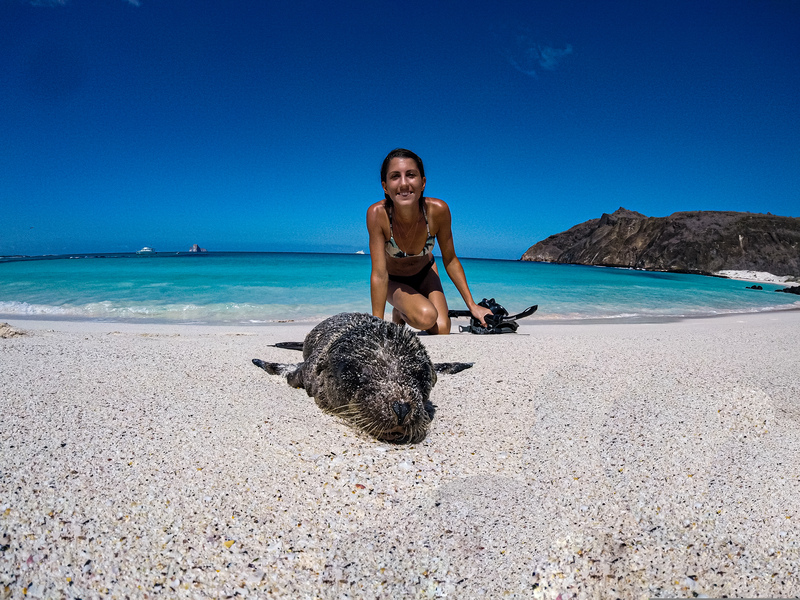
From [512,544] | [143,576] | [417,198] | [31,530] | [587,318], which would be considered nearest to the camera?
[143,576]

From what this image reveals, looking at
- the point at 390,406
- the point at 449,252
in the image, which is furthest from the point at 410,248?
the point at 390,406

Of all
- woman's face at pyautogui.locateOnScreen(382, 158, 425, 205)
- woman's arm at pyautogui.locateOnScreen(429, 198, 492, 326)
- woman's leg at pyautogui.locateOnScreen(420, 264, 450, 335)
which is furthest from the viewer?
woman's leg at pyautogui.locateOnScreen(420, 264, 450, 335)

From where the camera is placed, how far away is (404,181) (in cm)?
506

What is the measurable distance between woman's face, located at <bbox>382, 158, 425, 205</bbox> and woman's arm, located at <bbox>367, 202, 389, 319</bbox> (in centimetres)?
44

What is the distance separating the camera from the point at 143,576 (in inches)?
59.4

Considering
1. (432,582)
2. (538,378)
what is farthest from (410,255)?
(432,582)

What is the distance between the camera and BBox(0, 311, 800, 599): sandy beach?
1.56 metres

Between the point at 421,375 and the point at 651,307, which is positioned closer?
the point at 421,375

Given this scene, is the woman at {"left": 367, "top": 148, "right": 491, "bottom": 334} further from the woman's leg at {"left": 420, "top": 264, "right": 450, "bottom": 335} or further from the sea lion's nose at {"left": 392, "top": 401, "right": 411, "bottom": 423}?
the sea lion's nose at {"left": 392, "top": 401, "right": 411, "bottom": 423}

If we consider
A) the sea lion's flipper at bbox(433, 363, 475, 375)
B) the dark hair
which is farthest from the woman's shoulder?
the sea lion's flipper at bbox(433, 363, 475, 375)

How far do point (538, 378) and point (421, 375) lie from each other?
1443 mm

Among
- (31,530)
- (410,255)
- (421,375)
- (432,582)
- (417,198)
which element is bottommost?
(432,582)

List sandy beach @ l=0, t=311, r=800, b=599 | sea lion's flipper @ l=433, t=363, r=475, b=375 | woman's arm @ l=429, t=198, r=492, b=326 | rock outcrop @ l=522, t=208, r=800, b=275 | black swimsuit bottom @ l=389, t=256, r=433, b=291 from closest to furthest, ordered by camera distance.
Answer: sandy beach @ l=0, t=311, r=800, b=599, sea lion's flipper @ l=433, t=363, r=475, b=375, woman's arm @ l=429, t=198, r=492, b=326, black swimsuit bottom @ l=389, t=256, r=433, b=291, rock outcrop @ l=522, t=208, r=800, b=275

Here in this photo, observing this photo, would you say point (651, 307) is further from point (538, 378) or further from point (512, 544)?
point (512, 544)
